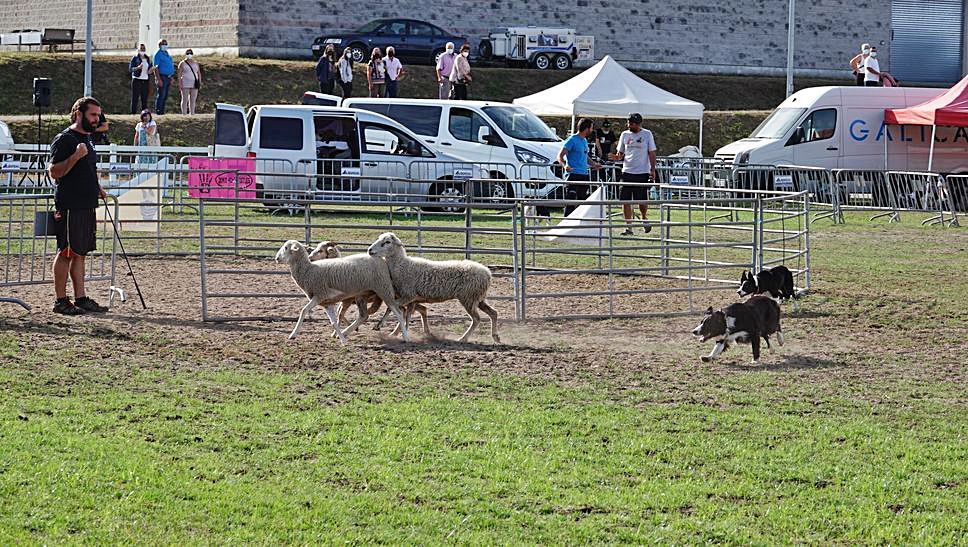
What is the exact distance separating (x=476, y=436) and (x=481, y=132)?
20.4 meters

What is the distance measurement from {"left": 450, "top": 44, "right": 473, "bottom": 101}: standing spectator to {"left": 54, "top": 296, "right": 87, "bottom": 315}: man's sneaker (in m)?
25.5

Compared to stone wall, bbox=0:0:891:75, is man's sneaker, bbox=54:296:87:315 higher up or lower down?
lower down

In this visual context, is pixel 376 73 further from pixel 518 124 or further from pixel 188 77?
pixel 518 124

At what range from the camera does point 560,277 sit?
54.1 ft

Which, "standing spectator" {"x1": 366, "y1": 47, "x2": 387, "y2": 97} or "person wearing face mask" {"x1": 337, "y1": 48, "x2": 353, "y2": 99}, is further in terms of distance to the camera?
"standing spectator" {"x1": 366, "y1": 47, "x2": 387, "y2": 97}

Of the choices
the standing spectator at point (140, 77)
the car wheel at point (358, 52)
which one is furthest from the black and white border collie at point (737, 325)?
the car wheel at point (358, 52)

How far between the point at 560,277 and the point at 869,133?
1856cm

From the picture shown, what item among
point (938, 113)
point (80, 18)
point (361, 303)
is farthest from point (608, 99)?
point (80, 18)

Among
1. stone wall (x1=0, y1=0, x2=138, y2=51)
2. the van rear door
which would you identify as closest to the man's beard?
the van rear door

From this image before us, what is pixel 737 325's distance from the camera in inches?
425

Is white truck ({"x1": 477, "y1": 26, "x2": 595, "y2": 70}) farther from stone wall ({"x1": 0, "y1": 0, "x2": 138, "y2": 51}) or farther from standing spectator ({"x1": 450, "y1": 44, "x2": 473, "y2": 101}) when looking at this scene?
stone wall ({"x1": 0, "y1": 0, "x2": 138, "y2": 51})

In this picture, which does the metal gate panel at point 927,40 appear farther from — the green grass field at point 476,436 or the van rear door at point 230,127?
the green grass field at point 476,436

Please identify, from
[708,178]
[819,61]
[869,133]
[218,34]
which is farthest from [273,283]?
[819,61]

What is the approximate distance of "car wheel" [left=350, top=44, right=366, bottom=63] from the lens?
147 ft
